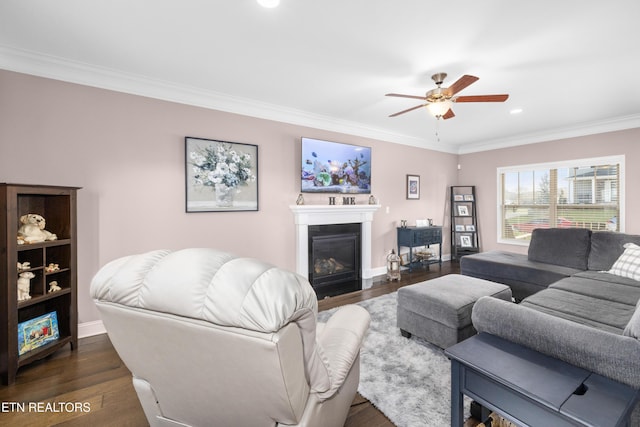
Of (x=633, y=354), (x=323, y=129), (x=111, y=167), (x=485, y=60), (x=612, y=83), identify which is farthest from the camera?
(x=323, y=129)

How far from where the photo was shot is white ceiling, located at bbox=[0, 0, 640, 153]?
197 centimetres

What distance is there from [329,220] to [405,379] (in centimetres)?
252

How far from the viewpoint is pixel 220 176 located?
3.48 metres

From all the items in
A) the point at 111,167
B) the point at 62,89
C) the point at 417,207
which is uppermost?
the point at 62,89

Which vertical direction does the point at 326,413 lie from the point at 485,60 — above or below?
below

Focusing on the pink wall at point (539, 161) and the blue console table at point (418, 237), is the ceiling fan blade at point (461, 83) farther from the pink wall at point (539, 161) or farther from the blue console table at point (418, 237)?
the pink wall at point (539, 161)

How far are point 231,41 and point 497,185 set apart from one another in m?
5.64

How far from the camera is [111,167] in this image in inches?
114

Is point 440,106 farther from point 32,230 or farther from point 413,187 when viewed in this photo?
point 32,230

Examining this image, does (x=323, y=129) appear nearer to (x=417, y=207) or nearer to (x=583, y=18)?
(x=417, y=207)

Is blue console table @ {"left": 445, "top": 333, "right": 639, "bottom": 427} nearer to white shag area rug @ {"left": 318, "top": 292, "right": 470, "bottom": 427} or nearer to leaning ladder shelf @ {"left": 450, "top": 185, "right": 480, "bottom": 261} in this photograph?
white shag area rug @ {"left": 318, "top": 292, "right": 470, "bottom": 427}

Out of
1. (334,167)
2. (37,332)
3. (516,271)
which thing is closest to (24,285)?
(37,332)

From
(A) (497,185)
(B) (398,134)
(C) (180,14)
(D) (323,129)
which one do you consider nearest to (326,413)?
(C) (180,14)

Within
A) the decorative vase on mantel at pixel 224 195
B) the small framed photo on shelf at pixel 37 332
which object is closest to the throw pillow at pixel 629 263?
the decorative vase on mantel at pixel 224 195
